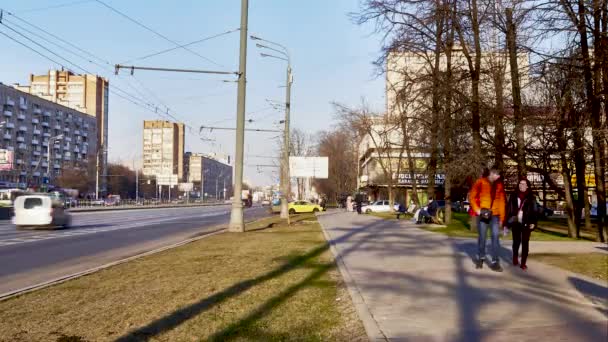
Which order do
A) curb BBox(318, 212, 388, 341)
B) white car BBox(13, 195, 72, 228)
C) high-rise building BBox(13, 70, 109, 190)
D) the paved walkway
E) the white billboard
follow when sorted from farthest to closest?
high-rise building BBox(13, 70, 109, 190) → the white billboard → white car BBox(13, 195, 72, 228) → the paved walkway → curb BBox(318, 212, 388, 341)

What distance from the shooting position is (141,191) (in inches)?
5330

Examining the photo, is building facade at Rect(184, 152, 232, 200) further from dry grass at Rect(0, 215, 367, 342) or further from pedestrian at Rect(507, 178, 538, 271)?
pedestrian at Rect(507, 178, 538, 271)

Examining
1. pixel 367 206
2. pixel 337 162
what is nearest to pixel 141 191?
pixel 337 162

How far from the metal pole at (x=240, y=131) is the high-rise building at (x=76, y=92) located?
343 ft

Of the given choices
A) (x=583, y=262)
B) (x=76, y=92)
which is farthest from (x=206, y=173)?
(x=583, y=262)

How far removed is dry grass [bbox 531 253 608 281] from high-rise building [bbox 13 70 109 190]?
389 feet

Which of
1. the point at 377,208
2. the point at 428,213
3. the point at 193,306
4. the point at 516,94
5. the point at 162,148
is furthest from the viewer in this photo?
the point at 162,148

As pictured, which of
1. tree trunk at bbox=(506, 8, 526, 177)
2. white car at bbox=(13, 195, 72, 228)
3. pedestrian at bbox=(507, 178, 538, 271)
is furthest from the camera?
white car at bbox=(13, 195, 72, 228)

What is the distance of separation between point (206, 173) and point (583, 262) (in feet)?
457

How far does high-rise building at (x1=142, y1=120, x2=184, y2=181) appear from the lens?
11275 cm

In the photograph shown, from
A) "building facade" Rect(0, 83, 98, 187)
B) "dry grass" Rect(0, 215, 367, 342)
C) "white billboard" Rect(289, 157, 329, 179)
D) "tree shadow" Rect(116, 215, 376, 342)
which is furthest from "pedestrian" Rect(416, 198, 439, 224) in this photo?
"building facade" Rect(0, 83, 98, 187)

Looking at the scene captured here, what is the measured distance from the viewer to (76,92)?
418ft

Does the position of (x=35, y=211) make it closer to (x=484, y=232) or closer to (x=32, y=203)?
(x=32, y=203)

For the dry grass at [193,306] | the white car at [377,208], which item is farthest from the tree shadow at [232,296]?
Result: the white car at [377,208]
